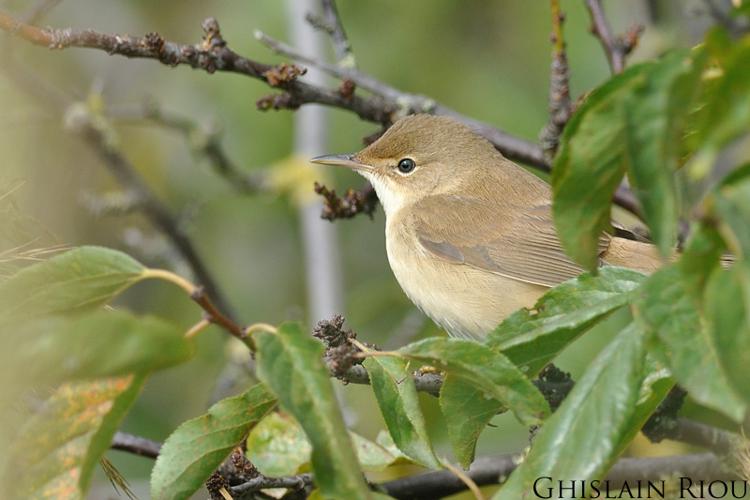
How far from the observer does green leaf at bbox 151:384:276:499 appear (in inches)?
81.8

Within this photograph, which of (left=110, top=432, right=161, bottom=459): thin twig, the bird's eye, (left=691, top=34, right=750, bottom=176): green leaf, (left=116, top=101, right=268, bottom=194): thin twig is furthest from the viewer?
(left=116, top=101, right=268, bottom=194): thin twig

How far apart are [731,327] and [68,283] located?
43.3 inches

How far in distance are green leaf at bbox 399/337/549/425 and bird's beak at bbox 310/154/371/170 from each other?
8.78ft

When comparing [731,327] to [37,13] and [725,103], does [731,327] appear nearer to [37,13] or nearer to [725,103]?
[725,103]

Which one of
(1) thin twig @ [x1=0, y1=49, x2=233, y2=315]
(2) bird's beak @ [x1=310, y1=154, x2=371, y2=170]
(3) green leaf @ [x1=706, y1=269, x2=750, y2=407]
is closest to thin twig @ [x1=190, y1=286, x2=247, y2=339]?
(3) green leaf @ [x1=706, y1=269, x2=750, y2=407]

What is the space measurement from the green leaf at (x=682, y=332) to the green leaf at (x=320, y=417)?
20.6 inches

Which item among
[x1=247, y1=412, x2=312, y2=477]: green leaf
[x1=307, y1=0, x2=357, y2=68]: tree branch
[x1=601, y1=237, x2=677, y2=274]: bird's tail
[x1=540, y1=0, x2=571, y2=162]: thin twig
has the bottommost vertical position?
[x1=247, y1=412, x2=312, y2=477]: green leaf

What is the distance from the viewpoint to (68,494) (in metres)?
1.87

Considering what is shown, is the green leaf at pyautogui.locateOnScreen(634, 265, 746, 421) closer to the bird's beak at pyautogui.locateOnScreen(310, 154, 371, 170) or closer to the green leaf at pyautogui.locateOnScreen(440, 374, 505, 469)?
the green leaf at pyautogui.locateOnScreen(440, 374, 505, 469)

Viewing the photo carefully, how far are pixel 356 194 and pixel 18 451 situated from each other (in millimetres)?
2284

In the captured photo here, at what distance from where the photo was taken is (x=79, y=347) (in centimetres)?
145

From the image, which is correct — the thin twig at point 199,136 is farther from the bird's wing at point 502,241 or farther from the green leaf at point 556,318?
the green leaf at point 556,318

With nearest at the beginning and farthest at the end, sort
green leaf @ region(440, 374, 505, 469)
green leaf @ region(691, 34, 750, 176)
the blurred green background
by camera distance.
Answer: green leaf @ region(691, 34, 750, 176)
green leaf @ region(440, 374, 505, 469)
the blurred green background

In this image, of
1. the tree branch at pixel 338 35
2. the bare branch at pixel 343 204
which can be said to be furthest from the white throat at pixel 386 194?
the tree branch at pixel 338 35
